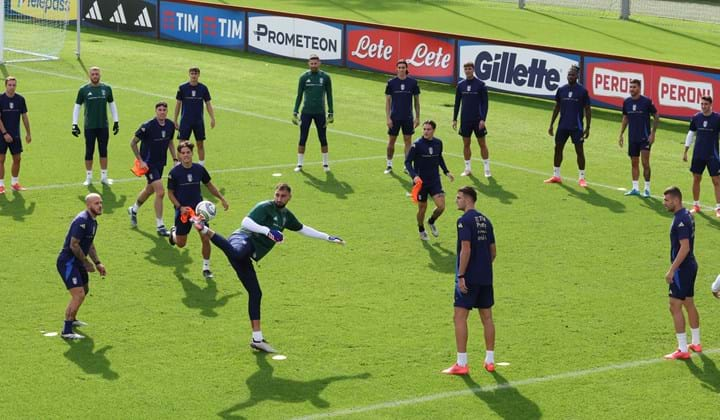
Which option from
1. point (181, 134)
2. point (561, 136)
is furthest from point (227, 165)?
point (561, 136)

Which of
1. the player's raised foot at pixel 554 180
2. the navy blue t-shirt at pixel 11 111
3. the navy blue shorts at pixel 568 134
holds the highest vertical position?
the navy blue t-shirt at pixel 11 111

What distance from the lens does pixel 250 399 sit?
1544 cm

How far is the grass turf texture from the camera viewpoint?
15656 millimetres

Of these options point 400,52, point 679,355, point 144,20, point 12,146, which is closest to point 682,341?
point 679,355

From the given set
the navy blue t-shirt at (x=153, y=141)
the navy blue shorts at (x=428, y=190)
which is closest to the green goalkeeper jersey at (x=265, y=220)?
the navy blue shorts at (x=428, y=190)

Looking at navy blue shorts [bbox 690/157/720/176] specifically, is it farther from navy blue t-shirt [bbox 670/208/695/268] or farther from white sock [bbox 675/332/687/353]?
white sock [bbox 675/332/687/353]

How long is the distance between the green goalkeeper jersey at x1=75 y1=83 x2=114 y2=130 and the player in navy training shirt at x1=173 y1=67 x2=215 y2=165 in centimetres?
165

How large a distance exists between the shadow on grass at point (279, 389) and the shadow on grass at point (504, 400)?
1.48m

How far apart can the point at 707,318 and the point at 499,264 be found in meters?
4.01

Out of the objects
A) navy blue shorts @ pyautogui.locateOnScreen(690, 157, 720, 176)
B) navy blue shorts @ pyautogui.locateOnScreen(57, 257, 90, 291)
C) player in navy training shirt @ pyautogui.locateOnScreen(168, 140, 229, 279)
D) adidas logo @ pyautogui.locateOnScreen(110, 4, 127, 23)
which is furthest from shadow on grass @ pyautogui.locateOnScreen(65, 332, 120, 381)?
adidas logo @ pyautogui.locateOnScreen(110, 4, 127, 23)

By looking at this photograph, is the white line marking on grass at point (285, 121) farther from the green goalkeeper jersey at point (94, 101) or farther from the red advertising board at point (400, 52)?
the green goalkeeper jersey at point (94, 101)

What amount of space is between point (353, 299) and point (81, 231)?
451 cm

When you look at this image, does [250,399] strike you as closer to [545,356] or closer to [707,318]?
[545,356]

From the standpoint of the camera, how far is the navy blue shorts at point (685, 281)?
55.7 feet
